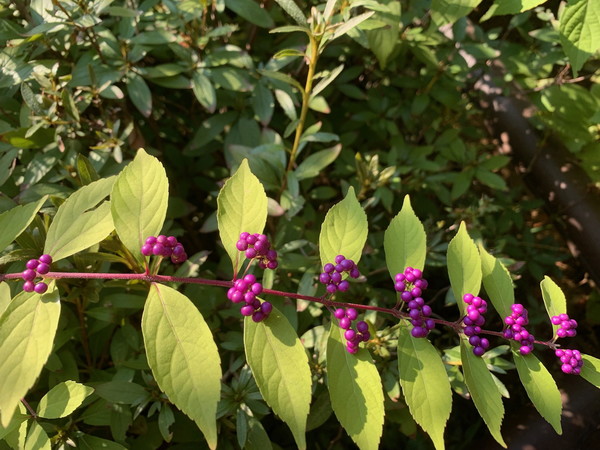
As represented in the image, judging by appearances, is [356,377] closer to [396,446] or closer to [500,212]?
[396,446]

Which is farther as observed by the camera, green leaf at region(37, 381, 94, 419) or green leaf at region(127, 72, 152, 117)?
green leaf at region(127, 72, 152, 117)

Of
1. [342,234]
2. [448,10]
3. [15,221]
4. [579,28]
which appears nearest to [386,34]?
[448,10]

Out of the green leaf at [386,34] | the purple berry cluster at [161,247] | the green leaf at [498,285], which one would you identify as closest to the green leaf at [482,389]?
the green leaf at [498,285]

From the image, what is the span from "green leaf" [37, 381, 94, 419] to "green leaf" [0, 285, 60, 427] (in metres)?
0.27

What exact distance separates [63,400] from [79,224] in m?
0.42

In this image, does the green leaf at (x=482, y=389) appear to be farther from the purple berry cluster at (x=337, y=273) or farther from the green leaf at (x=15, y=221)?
the green leaf at (x=15, y=221)

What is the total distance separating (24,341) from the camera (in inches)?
32.7

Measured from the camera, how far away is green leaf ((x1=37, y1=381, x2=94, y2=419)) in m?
1.06

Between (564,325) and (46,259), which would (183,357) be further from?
(564,325)

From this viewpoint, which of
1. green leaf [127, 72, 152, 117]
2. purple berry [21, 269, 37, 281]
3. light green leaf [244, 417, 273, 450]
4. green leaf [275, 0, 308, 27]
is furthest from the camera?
green leaf [127, 72, 152, 117]

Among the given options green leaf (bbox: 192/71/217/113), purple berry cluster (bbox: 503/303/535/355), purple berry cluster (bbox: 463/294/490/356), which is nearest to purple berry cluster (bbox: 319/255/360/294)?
purple berry cluster (bbox: 463/294/490/356)

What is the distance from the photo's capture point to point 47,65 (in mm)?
A: 1488

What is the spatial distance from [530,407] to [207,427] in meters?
1.61

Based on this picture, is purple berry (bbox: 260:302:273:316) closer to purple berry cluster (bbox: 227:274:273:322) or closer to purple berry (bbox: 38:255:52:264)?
purple berry cluster (bbox: 227:274:273:322)
